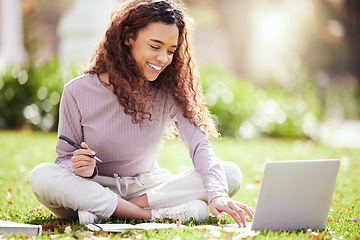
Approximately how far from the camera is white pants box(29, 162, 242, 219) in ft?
8.76

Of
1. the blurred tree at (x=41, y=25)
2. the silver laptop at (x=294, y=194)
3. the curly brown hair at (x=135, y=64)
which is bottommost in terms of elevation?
the blurred tree at (x=41, y=25)

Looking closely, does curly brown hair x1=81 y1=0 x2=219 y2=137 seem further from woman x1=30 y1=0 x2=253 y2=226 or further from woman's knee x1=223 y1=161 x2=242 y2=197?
woman's knee x1=223 y1=161 x2=242 y2=197

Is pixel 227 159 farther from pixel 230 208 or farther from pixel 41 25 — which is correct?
pixel 41 25

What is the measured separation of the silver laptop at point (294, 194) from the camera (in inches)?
93.9

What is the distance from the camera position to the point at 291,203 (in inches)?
98.1

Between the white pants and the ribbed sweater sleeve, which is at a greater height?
the ribbed sweater sleeve

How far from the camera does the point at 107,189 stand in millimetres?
2734

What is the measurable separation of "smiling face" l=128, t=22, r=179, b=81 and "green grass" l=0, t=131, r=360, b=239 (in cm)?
58

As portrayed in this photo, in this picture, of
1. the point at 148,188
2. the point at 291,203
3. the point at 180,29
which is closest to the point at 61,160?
the point at 148,188

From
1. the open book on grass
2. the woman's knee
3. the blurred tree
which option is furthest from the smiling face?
the blurred tree

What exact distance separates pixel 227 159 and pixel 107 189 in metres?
3.12

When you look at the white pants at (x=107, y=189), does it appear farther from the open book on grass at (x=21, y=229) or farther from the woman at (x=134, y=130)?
the open book on grass at (x=21, y=229)

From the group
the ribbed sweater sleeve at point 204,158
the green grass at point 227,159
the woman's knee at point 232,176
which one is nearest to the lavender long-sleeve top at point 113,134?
the ribbed sweater sleeve at point 204,158

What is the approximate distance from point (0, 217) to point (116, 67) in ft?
3.46
